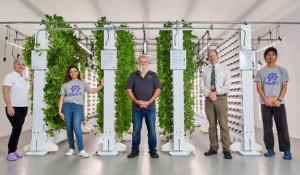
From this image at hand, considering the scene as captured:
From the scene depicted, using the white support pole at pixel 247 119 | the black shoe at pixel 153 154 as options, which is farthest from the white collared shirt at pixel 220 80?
the black shoe at pixel 153 154

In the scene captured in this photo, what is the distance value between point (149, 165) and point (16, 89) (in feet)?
8.71

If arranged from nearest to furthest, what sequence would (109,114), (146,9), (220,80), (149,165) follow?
(149,165)
(220,80)
(109,114)
(146,9)

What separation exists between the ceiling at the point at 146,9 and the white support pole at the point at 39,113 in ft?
6.91

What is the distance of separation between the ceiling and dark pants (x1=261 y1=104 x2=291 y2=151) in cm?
337

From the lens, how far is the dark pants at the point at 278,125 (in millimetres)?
3705

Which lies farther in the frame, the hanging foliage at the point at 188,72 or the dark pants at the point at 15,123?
the hanging foliage at the point at 188,72

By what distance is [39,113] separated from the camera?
4.04 m

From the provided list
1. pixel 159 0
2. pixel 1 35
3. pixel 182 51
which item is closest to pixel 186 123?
pixel 182 51

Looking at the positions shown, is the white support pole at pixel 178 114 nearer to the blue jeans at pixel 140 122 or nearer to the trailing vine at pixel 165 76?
the trailing vine at pixel 165 76

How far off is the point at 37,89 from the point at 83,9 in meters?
3.39

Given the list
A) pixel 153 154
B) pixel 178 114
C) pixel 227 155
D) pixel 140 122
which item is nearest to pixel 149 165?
pixel 153 154

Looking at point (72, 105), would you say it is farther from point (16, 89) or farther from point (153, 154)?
point (153, 154)

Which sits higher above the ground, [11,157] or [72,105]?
[72,105]

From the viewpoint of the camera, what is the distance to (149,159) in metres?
3.62
